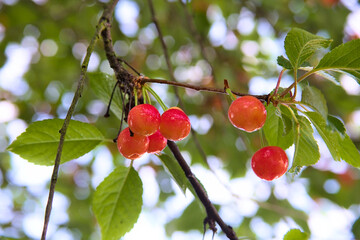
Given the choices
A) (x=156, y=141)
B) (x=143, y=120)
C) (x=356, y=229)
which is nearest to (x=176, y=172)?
(x=156, y=141)

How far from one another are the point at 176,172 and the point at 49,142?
1.37ft

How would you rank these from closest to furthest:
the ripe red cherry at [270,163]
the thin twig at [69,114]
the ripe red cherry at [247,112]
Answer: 1. the thin twig at [69,114]
2. the ripe red cherry at [247,112]
3. the ripe red cherry at [270,163]

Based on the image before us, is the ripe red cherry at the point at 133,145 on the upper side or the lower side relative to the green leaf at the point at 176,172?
upper

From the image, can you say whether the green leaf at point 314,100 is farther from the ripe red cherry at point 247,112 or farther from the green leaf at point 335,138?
the ripe red cherry at point 247,112

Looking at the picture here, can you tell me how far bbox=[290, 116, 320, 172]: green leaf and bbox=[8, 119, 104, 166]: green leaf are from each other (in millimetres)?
623

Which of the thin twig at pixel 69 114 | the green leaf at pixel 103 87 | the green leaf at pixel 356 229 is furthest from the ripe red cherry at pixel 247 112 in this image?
the green leaf at pixel 356 229

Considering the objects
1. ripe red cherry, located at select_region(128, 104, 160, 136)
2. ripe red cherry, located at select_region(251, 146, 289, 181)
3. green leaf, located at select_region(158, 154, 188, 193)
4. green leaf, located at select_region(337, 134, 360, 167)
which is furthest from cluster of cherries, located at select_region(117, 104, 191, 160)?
green leaf, located at select_region(337, 134, 360, 167)

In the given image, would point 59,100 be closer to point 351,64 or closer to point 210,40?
point 210,40

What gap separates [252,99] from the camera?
33.5 inches

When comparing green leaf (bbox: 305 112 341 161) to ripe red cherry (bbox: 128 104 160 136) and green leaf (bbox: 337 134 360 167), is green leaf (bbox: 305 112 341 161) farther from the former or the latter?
ripe red cherry (bbox: 128 104 160 136)

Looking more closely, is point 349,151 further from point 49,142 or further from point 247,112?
point 49,142

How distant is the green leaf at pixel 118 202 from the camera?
111 centimetres

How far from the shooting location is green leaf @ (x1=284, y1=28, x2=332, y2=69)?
908 millimetres

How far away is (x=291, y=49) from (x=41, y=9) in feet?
8.18
